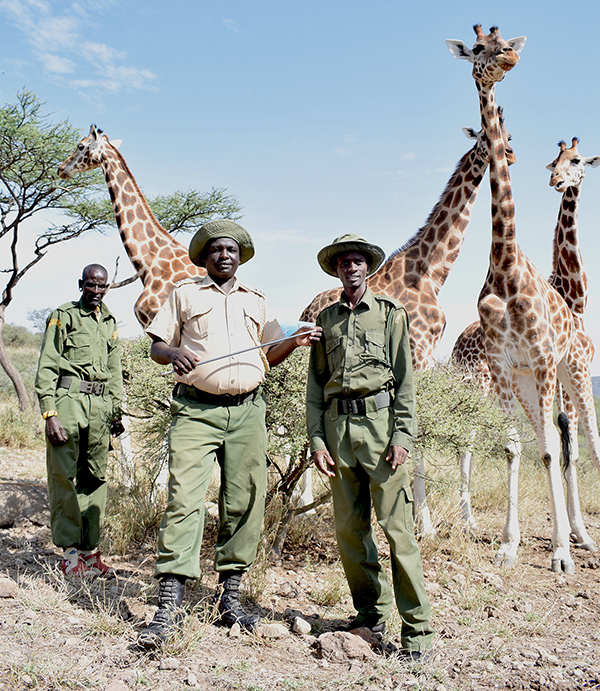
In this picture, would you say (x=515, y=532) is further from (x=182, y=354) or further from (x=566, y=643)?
(x=182, y=354)

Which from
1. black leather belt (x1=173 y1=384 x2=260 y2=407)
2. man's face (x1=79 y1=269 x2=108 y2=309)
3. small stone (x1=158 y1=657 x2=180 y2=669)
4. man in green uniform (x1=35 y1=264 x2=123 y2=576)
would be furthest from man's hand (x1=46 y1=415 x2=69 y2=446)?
small stone (x1=158 y1=657 x2=180 y2=669)

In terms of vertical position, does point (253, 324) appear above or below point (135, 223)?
below

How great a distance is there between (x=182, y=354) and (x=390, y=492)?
1.42m

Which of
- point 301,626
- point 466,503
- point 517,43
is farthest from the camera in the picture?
point 466,503

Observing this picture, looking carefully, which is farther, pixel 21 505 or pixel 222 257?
pixel 21 505

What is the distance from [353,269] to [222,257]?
32.7 inches

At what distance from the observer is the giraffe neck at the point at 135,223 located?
7.67m

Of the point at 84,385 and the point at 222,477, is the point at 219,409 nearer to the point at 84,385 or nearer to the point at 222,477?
the point at 222,477

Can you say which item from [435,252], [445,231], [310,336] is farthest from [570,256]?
[310,336]

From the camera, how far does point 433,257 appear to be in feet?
23.8

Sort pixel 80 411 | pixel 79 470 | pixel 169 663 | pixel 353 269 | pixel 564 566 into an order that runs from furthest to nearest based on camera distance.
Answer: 1. pixel 564 566
2. pixel 79 470
3. pixel 80 411
4. pixel 353 269
5. pixel 169 663

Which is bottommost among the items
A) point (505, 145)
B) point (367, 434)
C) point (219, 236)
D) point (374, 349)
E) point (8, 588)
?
point (8, 588)

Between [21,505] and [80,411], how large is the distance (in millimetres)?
2068

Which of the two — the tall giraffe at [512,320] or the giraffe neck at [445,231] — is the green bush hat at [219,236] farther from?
the giraffe neck at [445,231]
